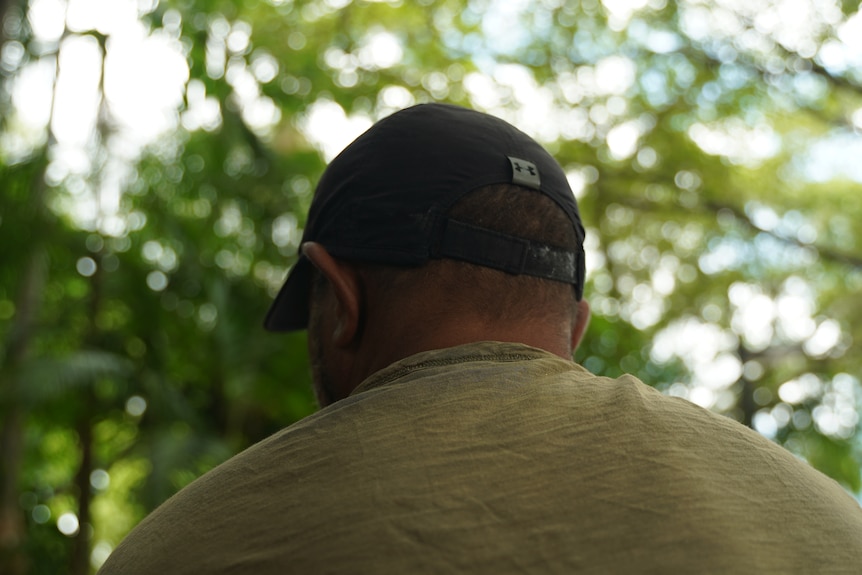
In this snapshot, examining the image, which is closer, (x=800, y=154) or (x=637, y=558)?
(x=637, y=558)

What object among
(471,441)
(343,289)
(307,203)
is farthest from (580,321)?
(307,203)

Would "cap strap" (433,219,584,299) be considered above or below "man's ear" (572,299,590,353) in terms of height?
above

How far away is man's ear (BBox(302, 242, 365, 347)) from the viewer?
1.56 meters

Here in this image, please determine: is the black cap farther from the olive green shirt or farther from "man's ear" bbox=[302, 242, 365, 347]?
the olive green shirt

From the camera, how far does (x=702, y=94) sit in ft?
34.7

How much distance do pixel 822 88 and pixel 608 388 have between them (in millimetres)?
11114

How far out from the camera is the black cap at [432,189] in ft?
4.91

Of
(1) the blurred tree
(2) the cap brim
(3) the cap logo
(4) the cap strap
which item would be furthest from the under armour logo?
(1) the blurred tree

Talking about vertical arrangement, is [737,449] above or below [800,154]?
above

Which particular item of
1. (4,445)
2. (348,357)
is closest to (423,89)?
(4,445)

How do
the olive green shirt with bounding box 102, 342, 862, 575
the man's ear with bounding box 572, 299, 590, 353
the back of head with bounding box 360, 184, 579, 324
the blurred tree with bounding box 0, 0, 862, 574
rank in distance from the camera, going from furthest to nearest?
the blurred tree with bounding box 0, 0, 862, 574
the man's ear with bounding box 572, 299, 590, 353
the back of head with bounding box 360, 184, 579, 324
the olive green shirt with bounding box 102, 342, 862, 575

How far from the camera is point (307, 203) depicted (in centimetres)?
881

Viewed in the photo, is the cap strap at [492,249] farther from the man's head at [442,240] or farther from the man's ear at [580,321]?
the man's ear at [580,321]

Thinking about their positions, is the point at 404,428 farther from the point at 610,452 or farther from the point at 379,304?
the point at 379,304
